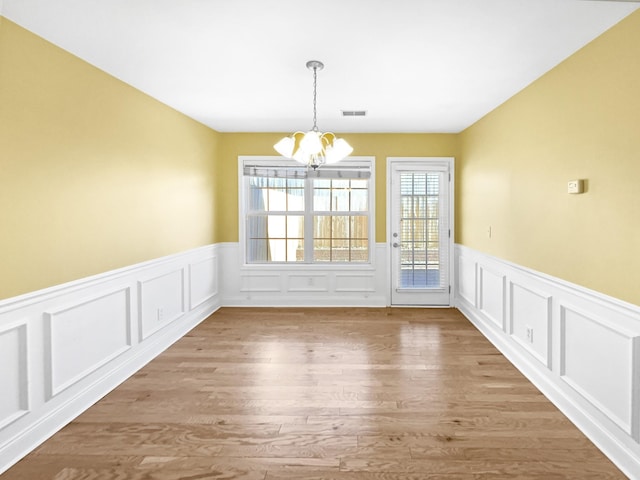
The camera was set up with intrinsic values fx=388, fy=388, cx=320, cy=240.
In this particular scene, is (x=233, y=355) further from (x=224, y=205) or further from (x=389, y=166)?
(x=389, y=166)

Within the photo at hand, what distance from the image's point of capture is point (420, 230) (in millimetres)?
5430

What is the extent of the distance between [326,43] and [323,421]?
2.46 metres

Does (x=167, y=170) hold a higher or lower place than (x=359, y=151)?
lower

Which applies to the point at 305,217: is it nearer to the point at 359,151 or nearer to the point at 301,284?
the point at 301,284

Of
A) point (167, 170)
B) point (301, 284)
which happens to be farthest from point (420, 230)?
point (167, 170)

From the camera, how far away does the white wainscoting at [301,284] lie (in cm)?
550

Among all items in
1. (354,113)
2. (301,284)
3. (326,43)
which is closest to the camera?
(326,43)

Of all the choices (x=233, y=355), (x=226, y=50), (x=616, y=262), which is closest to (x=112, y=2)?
(x=226, y=50)

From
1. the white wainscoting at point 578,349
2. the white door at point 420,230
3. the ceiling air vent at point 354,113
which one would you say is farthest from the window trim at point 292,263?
the white wainscoting at point 578,349

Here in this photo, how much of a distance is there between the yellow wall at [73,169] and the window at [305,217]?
5.09 ft

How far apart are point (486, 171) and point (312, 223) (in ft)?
7.81

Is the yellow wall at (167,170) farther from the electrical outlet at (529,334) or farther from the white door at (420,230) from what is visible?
the white door at (420,230)

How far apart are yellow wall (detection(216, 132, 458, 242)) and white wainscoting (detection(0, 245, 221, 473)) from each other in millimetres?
1502

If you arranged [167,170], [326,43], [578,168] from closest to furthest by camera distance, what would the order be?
[326,43] < [578,168] < [167,170]
